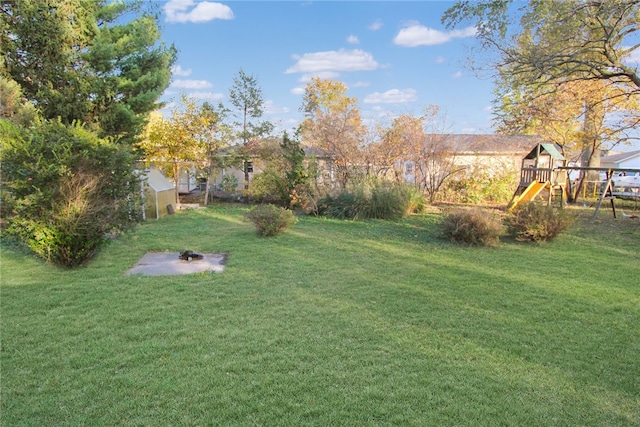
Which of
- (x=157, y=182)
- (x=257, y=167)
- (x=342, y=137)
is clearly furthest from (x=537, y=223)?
(x=257, y=167)

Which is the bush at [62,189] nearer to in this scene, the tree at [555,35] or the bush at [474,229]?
the bush at [474,229]

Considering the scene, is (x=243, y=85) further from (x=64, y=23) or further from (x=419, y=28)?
(x=419, y=28)

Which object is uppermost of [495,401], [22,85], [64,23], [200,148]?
[64,23]

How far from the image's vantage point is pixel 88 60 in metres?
9.23

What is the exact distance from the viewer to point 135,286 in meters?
4.59

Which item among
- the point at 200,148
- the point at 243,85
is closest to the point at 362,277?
the point at 200,148

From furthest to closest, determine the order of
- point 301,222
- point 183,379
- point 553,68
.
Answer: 1. point 301,222
2. point 553,68
3. point 183,379

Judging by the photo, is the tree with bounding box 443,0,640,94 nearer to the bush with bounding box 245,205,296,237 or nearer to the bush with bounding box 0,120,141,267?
the bush with bounding box 245,205,296,237

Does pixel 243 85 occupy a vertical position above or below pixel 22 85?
above

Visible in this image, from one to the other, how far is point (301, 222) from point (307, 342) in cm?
690

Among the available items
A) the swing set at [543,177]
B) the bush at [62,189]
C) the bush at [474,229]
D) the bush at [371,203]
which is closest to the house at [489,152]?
the swing set at [543,177]

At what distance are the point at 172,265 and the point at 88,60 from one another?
692 cm

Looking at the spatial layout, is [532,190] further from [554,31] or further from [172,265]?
[172,265]

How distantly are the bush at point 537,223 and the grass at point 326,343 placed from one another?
46.3 inches
